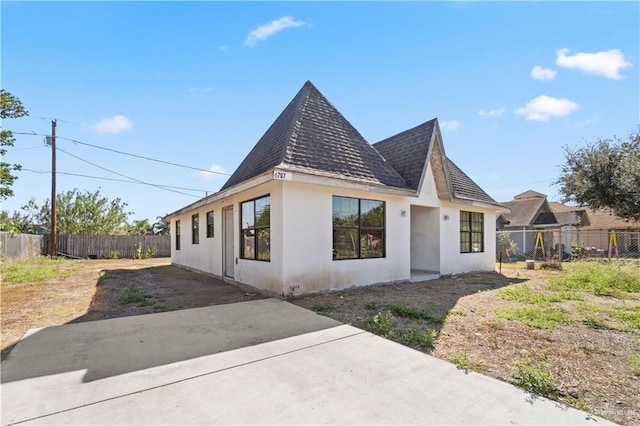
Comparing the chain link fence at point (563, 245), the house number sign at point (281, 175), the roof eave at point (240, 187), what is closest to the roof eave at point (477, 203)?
the chain link fence at point (563, 245)

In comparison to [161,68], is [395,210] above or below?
below

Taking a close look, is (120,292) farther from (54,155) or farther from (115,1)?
(54,155)

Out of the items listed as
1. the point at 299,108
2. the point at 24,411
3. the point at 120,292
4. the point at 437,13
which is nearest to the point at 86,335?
the point at 24,411

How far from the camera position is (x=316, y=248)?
7805 mm

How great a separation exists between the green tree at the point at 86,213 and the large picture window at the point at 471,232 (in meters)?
30.0

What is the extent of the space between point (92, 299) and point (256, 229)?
4.38 metres

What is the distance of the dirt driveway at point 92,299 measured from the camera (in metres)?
5.82

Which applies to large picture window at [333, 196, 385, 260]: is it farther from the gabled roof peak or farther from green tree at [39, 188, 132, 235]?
the gabled roof peak

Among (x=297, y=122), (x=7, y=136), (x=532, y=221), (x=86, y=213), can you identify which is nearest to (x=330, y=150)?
(x=297, y=122)

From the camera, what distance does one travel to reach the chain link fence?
19.9 meters

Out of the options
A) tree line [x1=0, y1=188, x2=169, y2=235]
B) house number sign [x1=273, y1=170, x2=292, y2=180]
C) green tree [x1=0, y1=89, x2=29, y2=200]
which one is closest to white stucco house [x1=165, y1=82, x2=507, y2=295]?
house number sign [x1=273, y1=170, x2=292, y2=180]

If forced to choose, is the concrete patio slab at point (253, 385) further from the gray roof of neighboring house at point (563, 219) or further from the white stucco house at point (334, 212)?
the gray roof of neighboring house at point (563, 219)

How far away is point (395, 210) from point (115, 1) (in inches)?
372

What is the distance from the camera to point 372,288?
28.1 ft
